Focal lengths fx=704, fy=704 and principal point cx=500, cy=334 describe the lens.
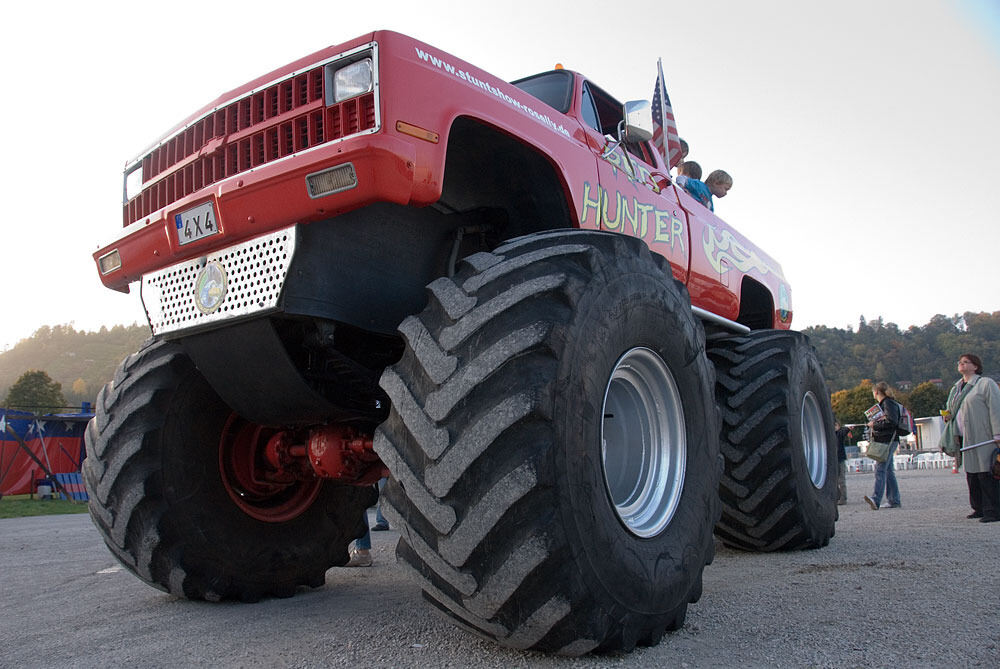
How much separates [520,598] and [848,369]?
292 ft

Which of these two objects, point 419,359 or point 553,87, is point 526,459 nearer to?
point 419,359

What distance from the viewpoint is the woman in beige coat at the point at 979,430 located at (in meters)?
7.23

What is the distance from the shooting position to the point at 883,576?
3676 mm

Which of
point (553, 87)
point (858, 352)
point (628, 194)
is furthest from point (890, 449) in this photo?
point (858, 352)

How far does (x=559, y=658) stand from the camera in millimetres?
2152

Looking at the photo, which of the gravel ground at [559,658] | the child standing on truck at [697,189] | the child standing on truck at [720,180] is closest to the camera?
the gravel ground at [559,658]

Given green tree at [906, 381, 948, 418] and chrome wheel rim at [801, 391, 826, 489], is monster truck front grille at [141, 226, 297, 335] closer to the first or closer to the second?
chrome wheel rim at [801, 391, 826, 489]

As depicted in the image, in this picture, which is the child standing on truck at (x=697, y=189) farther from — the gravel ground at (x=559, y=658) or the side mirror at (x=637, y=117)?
the gravel ground at (x=559, y=658)

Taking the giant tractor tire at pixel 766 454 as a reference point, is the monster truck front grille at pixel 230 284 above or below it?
above

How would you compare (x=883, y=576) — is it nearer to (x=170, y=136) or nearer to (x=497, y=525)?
(x=497, y=525)

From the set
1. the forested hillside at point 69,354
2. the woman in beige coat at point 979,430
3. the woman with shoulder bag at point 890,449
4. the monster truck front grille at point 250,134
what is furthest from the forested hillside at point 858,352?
the monster truck front grille at point 250,134

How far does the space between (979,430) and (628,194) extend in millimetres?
6019

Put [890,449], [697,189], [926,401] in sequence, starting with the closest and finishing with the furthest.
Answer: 1. [697,189]
2. [890,449]
3. [926,401]

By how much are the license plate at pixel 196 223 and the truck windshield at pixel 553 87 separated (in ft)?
6.54
